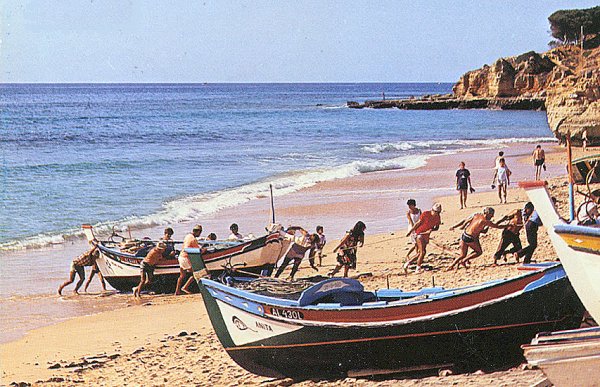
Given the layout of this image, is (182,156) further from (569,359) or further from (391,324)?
(569,359)

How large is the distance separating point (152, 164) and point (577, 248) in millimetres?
31045

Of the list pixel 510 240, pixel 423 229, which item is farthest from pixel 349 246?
pixel 510 240

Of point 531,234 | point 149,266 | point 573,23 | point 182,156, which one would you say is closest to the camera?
point 531,234

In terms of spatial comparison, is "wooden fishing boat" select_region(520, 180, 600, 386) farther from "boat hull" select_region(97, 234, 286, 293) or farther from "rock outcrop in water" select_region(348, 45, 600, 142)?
"rock outcrop in water" select_region(348, 45, 600, 142)

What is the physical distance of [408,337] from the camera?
8.98 m

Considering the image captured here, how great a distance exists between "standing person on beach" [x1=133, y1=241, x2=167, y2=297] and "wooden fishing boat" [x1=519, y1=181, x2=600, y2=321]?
8.97 metres

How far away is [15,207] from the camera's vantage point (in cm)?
2584

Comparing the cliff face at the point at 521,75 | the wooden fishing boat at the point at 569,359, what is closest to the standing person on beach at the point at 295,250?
the wooden fishing boat at the point at 569,359

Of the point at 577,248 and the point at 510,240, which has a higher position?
the point at 577,248

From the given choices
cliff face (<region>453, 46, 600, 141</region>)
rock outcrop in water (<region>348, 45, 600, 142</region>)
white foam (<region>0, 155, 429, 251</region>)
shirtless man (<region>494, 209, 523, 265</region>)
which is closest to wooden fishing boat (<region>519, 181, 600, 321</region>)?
shirtless man (<region>494, 209, 523, 265</region>)

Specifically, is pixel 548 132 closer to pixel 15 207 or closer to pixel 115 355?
pixel 15 207

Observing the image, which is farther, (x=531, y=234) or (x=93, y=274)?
(x=93, y=274)

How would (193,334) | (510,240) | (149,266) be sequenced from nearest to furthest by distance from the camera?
(193,334)
(510,240)
(149,266)

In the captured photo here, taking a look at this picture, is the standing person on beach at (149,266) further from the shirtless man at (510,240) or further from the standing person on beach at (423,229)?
the shirtless man at (510,240)
